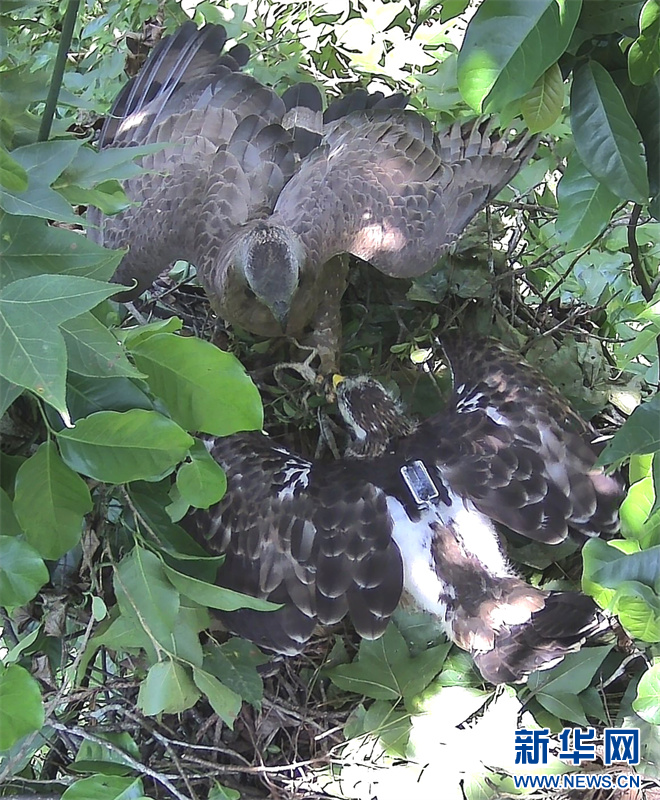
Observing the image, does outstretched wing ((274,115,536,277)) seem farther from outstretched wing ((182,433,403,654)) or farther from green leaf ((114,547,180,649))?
green leaf ((114,547,180,649))

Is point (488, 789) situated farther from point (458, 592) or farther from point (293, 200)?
point (293, 200)

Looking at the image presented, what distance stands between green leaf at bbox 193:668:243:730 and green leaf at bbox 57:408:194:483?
30 cm

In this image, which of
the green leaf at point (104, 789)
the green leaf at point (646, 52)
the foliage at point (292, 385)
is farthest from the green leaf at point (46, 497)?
the green leaf at point (646, 52)

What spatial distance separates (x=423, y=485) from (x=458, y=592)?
0.15m

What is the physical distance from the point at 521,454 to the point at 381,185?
562 mm

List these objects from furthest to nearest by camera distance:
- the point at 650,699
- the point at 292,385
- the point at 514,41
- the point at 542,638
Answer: the point at 292,385 → the point at 542,638 → the point at 650,699 → the point at 514,41

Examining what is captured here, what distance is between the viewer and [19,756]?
88cm

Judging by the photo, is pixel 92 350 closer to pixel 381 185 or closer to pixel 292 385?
pixel 292 385

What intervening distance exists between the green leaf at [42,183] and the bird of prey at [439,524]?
21.3 inches

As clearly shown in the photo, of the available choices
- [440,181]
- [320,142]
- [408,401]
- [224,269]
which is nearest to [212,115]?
[320,142]

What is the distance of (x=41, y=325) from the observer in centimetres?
47

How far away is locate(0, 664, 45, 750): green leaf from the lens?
60 centimetres

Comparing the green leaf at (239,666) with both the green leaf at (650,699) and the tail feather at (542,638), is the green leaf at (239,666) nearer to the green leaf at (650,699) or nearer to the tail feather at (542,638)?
the tail feather at (542,638)

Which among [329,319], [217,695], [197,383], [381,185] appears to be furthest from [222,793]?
[381,185]
